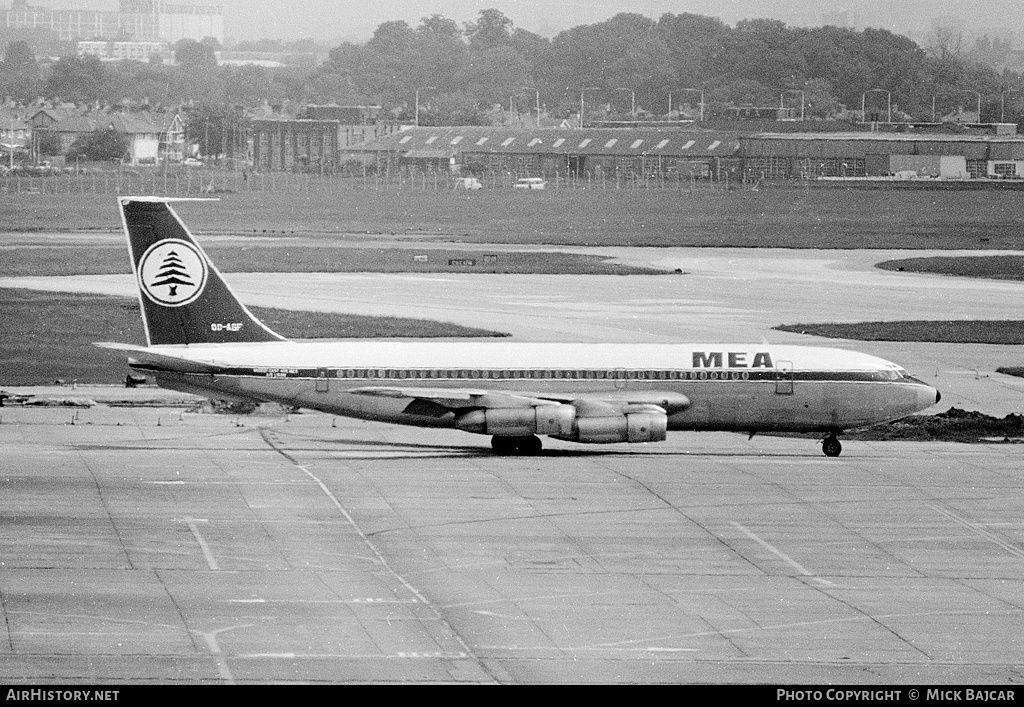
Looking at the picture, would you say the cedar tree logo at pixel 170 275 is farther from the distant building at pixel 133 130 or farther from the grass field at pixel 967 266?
the distant building at pixel 133 130

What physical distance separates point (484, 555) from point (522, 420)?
14.1 meters

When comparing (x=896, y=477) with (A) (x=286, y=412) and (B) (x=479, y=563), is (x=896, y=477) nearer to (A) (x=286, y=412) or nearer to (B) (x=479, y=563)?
(B) (x=479, y=563)

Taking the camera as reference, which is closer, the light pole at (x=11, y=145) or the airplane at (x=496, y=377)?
the airplane at (x=496, y=377)

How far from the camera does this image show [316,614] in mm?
33062

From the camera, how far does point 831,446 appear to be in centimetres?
5644


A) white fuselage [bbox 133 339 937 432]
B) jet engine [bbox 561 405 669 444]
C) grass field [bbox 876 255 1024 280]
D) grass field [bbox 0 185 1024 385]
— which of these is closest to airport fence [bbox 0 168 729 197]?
grass field [bbox 0 185 1024 385]

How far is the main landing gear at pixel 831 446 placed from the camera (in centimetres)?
5622

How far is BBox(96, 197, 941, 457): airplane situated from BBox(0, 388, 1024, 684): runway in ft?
4.71

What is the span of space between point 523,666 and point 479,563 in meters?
8.79

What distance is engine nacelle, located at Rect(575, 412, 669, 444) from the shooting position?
53.1m

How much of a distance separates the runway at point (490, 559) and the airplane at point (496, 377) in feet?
4.71

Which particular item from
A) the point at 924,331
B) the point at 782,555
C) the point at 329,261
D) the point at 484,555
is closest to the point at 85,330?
the point at 329,261

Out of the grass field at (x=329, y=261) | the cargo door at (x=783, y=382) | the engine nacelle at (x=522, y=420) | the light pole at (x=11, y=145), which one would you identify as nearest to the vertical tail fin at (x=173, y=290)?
the engine nacelle at (x=522, y=420)

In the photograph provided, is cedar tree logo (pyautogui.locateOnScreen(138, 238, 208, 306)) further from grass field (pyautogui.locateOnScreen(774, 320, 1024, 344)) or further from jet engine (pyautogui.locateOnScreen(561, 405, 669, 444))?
grass field (pyautogui.locateOnScreen(774, 320, 1024, 344))
